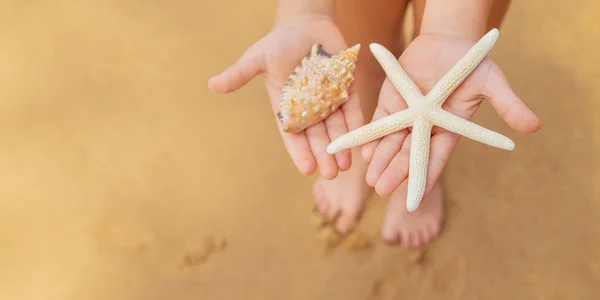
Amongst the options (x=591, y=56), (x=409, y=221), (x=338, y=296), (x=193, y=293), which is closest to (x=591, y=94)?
(x=591, y=56)

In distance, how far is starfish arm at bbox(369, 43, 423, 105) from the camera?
1.02 m

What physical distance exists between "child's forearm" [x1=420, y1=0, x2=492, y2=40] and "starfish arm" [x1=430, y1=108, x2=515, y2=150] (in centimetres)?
22

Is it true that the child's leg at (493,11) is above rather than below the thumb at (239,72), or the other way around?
below

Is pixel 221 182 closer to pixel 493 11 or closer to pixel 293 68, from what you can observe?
pixel 293 68

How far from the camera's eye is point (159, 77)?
5.58 ft

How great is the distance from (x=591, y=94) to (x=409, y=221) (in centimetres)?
72

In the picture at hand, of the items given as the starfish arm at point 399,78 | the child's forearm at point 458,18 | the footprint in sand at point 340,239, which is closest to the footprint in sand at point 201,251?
the footprint in sand at point 340,239

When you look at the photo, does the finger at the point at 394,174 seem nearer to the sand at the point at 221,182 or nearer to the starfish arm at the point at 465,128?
the starfish arm at the point at 465,128

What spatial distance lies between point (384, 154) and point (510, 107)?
0.25 metres

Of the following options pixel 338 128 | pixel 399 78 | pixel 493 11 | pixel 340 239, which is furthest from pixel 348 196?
pixel 493 11

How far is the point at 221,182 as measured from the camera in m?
1.53

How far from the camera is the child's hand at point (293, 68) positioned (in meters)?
1.04

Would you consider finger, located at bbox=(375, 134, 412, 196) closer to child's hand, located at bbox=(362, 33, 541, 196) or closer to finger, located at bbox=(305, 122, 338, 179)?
child's hand, located at bbox=(362, 33, 541, 196)

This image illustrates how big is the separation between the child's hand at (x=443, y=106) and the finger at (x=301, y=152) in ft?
0.37
